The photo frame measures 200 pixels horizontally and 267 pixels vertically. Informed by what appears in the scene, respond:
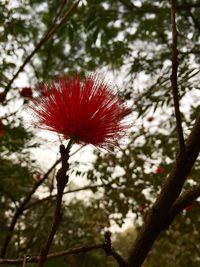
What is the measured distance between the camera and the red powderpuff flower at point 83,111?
4.50 feet

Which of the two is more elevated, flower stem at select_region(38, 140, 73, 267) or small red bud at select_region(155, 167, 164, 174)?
small red bud at select_region(155, 167, 164, 174)

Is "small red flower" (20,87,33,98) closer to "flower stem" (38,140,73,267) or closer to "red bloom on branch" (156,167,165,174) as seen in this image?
"red bloom on branch" (156,167,165,174)

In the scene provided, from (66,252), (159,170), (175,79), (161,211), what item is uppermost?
(159,170)

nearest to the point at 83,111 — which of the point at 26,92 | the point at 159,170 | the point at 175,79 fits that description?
the point at 175,79

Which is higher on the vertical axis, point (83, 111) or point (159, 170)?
point (159, 170)

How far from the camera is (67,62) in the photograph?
296 inches

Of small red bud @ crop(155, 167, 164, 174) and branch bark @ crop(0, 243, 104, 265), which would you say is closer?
branch bark @ crop(0, 243, 104, 265)

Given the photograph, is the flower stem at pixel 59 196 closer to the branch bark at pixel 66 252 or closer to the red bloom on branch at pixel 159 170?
the branch bark at pixel 66 252

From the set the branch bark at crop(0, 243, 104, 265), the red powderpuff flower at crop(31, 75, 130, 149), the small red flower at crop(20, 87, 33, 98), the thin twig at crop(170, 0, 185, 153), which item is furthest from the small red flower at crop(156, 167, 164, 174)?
the branch bark at crop(0, 243, 104, 265)

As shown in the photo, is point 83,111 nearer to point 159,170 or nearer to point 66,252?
point 66,252

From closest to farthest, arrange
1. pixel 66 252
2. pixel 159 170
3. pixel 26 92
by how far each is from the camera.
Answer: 1. pixel 66 252
2. pixel 26 92
3. pixel 159 170

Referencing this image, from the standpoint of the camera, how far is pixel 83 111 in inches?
54.3

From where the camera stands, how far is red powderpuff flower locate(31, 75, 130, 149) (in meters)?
1.37

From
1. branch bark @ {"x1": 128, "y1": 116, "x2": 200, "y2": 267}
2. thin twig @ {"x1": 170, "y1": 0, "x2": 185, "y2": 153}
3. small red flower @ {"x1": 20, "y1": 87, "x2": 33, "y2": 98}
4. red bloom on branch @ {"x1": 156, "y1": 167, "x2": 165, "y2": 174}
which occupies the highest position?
small red flower @ {"x1": 20, "y1": 87, "x2": 33, "y2": 98}
